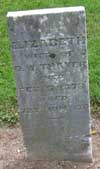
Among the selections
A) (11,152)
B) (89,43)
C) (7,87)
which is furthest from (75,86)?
(89,43)

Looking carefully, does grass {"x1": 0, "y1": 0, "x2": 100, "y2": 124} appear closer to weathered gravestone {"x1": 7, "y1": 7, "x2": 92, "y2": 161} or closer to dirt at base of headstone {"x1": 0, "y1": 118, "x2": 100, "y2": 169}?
dirt at base of headstone {"x1": 0, "y1": 118, "x2": 100, "y2": 169}

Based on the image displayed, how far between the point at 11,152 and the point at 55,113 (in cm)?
78

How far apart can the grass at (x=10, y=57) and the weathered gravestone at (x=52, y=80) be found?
965mm

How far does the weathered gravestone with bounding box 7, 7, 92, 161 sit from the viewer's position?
3.91m

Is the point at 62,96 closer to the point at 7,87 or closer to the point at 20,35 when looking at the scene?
the point at 20,35

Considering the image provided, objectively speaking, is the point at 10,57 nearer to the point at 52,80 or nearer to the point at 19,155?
the point at 19,155

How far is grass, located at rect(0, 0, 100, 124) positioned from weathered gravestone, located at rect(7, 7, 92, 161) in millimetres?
965

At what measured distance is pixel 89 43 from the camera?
6.98 metres

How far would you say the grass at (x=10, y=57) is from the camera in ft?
18.5

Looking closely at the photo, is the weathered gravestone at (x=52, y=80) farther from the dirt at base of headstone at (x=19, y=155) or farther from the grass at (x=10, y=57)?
the grass at (x=10, y=57)

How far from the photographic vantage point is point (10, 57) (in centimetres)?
673

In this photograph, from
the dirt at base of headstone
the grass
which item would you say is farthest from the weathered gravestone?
the grass

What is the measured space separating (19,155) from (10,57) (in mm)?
2183

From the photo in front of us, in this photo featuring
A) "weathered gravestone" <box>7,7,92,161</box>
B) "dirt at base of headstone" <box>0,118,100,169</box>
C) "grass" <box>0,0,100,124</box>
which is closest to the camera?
"weathered gravestone" <box>7,7,92,161</box>
